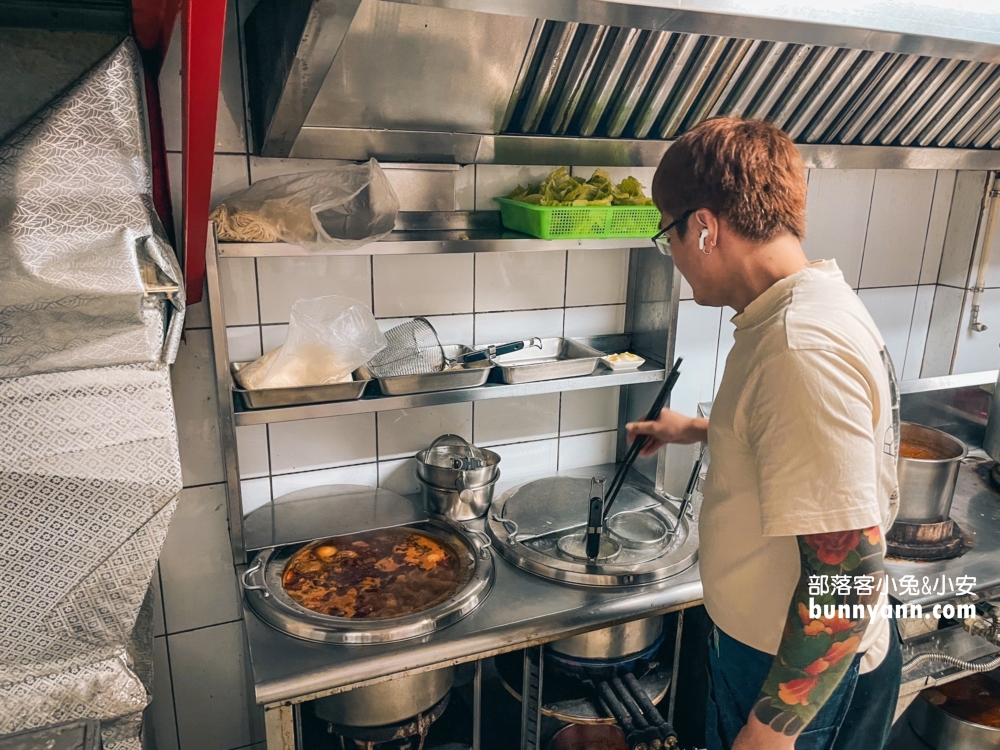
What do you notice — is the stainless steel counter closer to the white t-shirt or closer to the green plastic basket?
the white t-shirt

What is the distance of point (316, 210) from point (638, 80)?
2.81 ft

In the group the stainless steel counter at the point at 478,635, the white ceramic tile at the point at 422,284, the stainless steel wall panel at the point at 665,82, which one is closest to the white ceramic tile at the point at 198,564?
the stainless steel counter at the point at 478,635

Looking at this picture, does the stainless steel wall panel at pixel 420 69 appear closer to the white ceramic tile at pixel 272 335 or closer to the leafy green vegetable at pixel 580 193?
the leafy green vegetable at pixel 580 193

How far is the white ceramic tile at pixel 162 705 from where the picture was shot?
1.89m

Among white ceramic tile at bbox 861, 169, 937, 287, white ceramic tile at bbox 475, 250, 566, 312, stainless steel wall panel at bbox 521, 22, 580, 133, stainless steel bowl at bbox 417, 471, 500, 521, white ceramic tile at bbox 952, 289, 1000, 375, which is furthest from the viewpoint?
white ceramic tile at bbox 952, 289, 1000, 375

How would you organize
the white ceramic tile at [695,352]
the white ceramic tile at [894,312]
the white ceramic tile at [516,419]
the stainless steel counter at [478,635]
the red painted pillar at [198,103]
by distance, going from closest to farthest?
1. the red painted pillar at [198,103]
2. the stainless steel counter at [478,635]
3. the white ceramic tile at [516,419]
4. the white ceramic tile at [695,352]
5. the white ceramic tile at [894,312]

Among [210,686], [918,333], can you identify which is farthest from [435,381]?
[918,333]

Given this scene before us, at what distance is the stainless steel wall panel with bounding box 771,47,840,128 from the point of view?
1.84 meters

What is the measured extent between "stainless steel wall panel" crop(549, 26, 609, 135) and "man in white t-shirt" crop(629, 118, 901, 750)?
572mm

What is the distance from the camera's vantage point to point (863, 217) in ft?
8.11

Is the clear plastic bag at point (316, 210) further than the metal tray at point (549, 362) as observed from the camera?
No

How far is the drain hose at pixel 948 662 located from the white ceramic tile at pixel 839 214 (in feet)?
4.19

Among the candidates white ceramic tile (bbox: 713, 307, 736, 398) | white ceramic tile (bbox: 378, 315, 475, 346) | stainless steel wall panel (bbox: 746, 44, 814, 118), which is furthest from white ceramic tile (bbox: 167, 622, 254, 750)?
stainless steel wall panel (bbox: 746, 44, 814, 118)

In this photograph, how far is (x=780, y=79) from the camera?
1.86 metres
